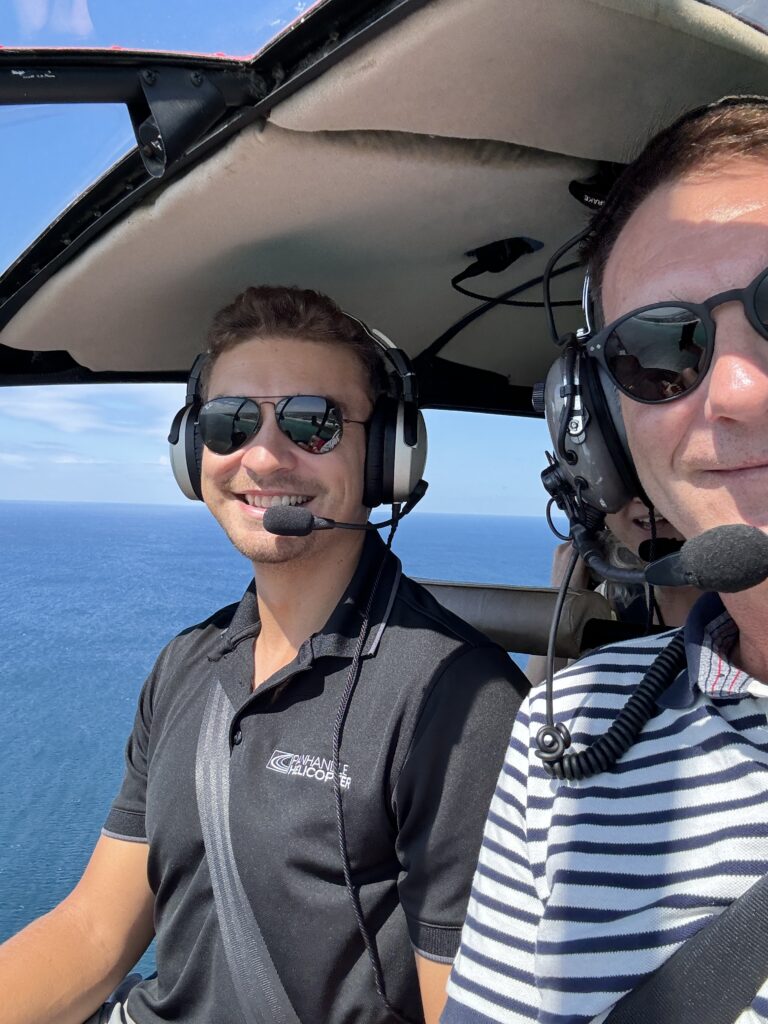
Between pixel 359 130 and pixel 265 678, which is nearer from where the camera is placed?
pixel 359 130

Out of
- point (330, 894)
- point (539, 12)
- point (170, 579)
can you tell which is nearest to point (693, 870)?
point (330, 894)

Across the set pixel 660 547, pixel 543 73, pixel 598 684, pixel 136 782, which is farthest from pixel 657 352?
pixel 136 782

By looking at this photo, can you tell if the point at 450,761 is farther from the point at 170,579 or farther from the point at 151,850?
the point at 170,579

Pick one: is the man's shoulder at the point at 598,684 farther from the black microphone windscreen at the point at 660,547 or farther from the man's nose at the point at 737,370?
the man's nose at the point at 737,370

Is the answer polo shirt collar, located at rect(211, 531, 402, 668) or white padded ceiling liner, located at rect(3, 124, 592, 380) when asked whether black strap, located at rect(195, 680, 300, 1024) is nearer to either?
polo shirt collar, located at rect(211, 531, 402, 668)

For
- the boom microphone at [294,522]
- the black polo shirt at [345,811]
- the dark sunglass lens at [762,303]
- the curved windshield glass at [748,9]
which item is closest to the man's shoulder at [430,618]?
the black polo shirt at [345,811]

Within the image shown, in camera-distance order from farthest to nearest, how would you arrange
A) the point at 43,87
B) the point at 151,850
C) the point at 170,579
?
the point at 170,579 < the point at 151,850 < the point at 43,87

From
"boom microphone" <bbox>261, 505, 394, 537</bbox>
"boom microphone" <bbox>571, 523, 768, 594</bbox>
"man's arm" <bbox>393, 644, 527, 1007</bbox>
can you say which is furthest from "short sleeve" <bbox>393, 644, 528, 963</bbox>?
"boom microphone" <bbox>571, 523, 768, 594</bbox>

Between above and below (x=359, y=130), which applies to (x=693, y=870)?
below
